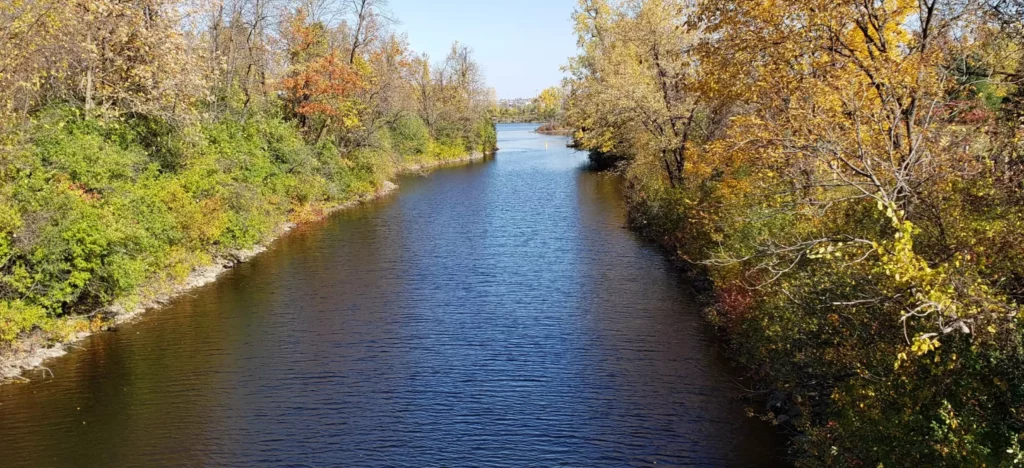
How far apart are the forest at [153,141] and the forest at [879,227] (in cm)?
1711

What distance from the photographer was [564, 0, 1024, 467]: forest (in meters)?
8.52

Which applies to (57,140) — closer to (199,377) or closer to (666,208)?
(199,377)

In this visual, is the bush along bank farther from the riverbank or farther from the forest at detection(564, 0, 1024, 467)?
the forest at detection(564, 0, 1024, 467)

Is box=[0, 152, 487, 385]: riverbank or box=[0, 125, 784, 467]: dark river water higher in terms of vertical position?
box=[0, 152, 487, 385]: riverbank

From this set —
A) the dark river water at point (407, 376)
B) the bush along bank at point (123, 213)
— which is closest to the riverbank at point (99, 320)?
the bush along bank at point (123, 213)

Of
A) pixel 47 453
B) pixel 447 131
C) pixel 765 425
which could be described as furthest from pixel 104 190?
pixel 447 131

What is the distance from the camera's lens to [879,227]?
1308cm

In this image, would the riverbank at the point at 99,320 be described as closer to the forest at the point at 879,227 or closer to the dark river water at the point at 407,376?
the dark river water at the point at 407,376

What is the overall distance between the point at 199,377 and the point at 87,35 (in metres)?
14.2

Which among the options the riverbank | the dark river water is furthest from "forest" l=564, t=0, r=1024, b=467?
the riverbank

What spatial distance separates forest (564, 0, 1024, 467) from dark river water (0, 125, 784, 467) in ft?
7.56

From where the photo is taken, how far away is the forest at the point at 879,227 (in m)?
8.52

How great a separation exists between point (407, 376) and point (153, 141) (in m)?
18.6

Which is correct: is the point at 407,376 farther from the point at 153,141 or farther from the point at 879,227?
the point at 153,141
